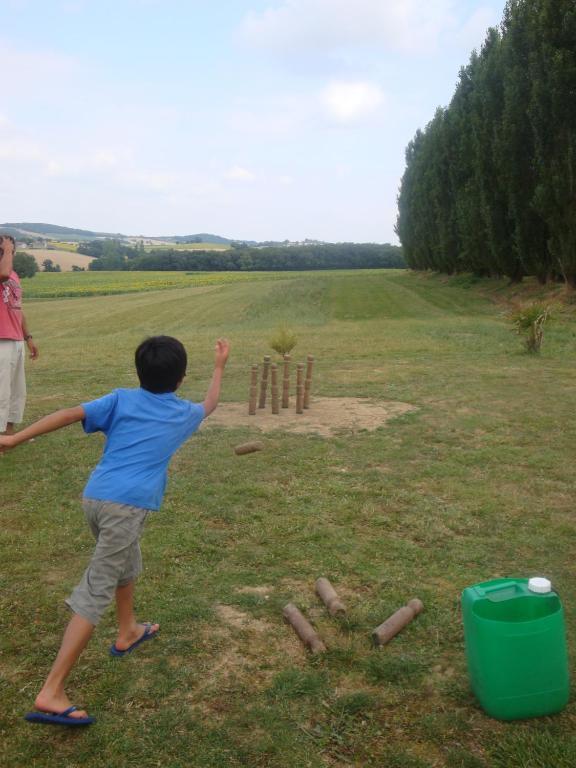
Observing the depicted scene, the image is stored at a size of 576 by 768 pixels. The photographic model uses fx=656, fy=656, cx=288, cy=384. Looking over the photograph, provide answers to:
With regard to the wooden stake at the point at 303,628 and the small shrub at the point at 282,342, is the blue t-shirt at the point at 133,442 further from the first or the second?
the small shrub at the point at 282,342

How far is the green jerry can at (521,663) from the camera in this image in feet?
9.36

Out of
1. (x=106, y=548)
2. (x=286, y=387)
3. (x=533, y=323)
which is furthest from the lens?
(x=533, y=323)

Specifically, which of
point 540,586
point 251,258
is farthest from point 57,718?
point 251,258

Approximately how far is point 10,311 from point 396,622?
4.94 m

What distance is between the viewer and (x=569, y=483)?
600cm

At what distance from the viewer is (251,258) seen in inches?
3541

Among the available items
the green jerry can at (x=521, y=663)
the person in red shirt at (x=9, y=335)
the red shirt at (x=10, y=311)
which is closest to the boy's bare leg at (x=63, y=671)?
the green jerry can at (x=521, y=663)

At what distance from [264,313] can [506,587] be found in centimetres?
2701

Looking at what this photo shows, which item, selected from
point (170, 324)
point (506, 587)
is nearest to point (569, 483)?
point (506, 587)

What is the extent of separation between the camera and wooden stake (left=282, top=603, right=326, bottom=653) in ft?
11.4

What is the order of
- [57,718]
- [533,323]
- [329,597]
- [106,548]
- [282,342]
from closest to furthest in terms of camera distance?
[57,718], [106,548], [329,597], [282,342], [533,323]

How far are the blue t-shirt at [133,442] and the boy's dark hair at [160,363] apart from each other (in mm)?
64

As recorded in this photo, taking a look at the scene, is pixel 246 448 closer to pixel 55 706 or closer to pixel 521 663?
pixel 55 706

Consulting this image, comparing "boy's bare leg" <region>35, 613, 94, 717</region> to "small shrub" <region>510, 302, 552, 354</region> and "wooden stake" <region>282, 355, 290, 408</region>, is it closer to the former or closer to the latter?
"wooden stake" <region>282, 355, 290, 408</region>
